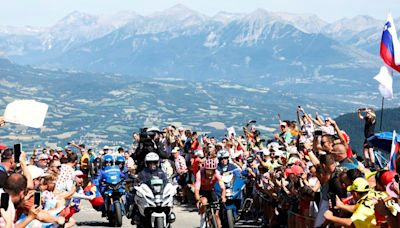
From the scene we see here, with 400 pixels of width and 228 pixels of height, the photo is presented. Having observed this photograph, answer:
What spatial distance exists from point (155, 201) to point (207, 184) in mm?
1288

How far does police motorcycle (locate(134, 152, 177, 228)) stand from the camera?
14.2 m

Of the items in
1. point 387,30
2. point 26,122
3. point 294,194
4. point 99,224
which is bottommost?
point 99,224

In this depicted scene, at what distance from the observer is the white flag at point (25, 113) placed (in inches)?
356

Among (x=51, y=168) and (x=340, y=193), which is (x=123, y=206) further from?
(x=340, y=193)

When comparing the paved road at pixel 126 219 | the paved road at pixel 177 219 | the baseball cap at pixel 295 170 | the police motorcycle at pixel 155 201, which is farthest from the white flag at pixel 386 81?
the paved road at pixel 126 219

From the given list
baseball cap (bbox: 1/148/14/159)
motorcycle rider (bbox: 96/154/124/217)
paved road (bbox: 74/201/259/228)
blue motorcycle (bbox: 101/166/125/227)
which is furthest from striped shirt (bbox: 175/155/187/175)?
baseball cap (bbox: 1/148/14/159)

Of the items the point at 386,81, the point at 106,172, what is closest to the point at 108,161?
the point at 106,172

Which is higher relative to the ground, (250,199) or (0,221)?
(0,221)

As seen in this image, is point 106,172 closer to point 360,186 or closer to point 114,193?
point 114,193

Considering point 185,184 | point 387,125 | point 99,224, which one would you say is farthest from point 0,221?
point 387,125

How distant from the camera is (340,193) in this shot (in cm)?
1012

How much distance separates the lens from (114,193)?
1875 cm

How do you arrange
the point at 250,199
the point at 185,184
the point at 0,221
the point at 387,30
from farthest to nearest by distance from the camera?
the point at 185,184, the point at 250,199, the point at 387,30, the point at 0,221

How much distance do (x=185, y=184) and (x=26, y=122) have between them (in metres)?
16.5
